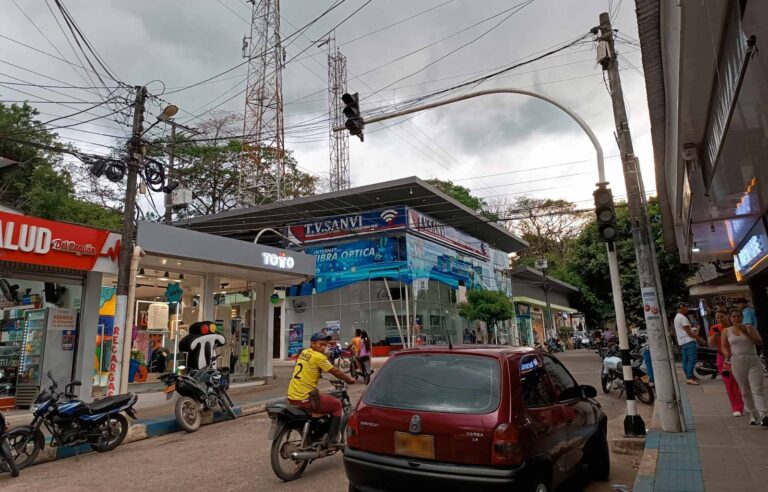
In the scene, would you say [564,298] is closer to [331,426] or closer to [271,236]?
[271,236]

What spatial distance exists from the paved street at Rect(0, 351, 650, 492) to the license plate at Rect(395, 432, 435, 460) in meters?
1.89

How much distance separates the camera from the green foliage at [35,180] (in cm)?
2358

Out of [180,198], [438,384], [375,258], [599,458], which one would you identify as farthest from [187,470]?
[375,258]

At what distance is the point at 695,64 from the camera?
4.06 metres

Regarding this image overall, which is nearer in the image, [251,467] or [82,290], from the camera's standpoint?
[251,467]

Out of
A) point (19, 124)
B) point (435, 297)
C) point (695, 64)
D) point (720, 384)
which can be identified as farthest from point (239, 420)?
point (19, 124)

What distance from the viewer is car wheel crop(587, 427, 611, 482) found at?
510 centimetres

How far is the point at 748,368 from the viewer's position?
7066 mm

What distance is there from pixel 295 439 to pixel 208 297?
1041 centimetres

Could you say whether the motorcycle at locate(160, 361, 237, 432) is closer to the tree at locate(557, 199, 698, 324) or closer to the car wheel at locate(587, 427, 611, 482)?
the car wheel at locate(587, 427, 611, 482)

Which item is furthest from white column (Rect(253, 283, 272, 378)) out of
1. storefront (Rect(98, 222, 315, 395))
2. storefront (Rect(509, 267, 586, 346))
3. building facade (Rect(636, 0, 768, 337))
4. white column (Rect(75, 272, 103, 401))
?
storefront (Rect(509, 267, 586, 346))

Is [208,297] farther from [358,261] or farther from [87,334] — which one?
[358,261]

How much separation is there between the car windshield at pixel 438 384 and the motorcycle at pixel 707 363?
12443 mm

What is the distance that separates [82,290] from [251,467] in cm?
804
